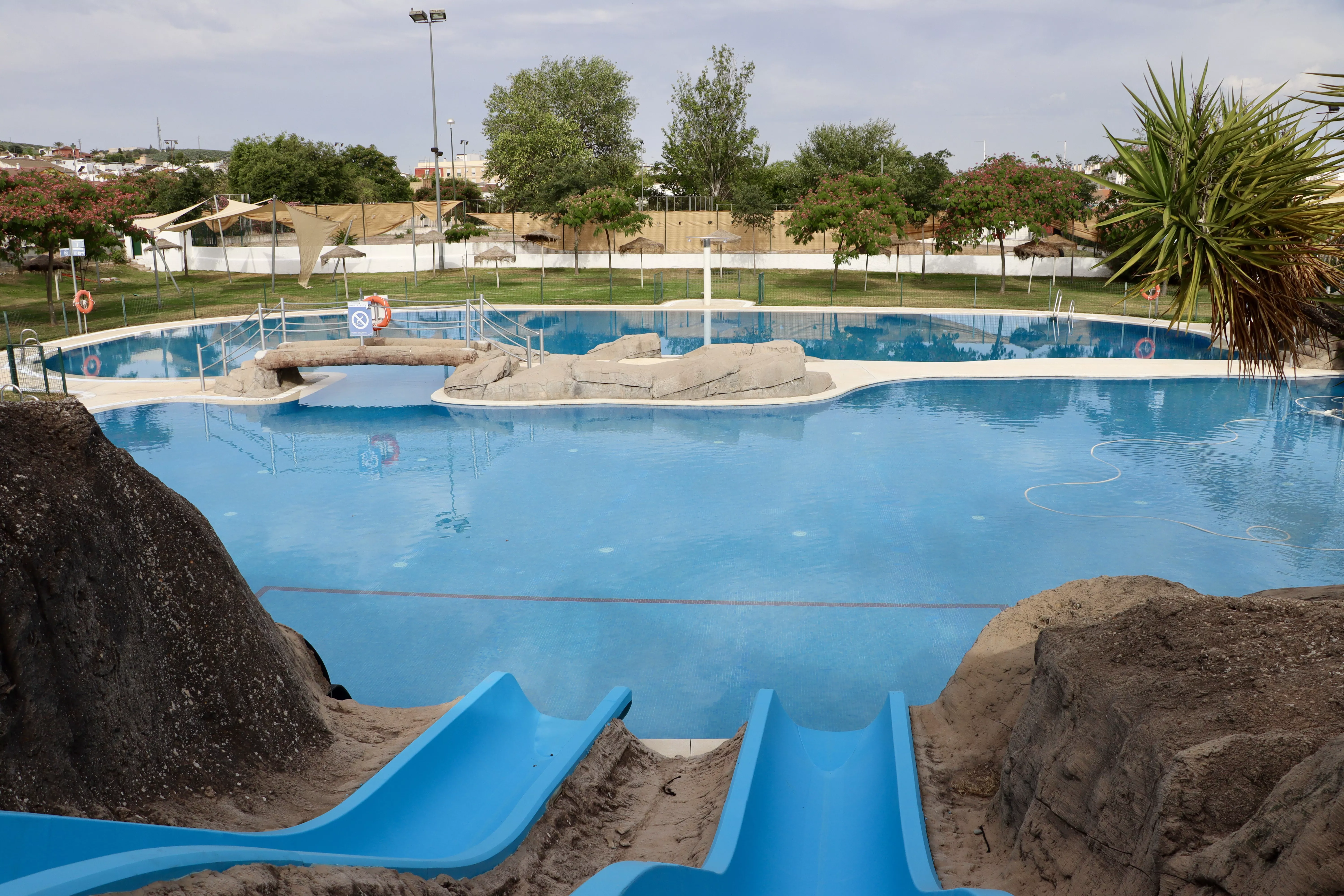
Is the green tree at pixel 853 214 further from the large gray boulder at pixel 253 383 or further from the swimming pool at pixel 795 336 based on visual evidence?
the large gray boulder at pixel 253 383

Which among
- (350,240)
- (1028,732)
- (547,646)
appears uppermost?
(350,240)

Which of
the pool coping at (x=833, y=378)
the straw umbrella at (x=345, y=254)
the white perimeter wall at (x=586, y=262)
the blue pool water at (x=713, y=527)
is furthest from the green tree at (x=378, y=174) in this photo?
the blue pool water at (x=713, y=527)

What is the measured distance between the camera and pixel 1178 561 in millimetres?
9258

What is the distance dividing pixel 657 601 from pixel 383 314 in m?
11.7

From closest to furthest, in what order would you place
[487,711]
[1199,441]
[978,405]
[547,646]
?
[487,711], [547,646], [1199,441], [978,405]

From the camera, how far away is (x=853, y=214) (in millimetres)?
32812

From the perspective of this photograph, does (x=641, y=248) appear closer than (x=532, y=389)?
No

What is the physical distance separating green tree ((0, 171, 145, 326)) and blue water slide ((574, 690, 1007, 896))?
25503 mm

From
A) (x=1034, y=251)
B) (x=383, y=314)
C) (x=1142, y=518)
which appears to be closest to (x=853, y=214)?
(x=1034, y=251)

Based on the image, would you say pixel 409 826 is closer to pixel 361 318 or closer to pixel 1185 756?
pixel 1185 756

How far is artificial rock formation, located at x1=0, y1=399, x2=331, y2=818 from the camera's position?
3102 mm

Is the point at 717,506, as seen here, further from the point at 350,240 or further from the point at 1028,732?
the point at 350,240

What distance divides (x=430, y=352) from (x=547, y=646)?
10.8 m

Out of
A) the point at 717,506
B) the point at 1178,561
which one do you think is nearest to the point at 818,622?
the point at 717,506
